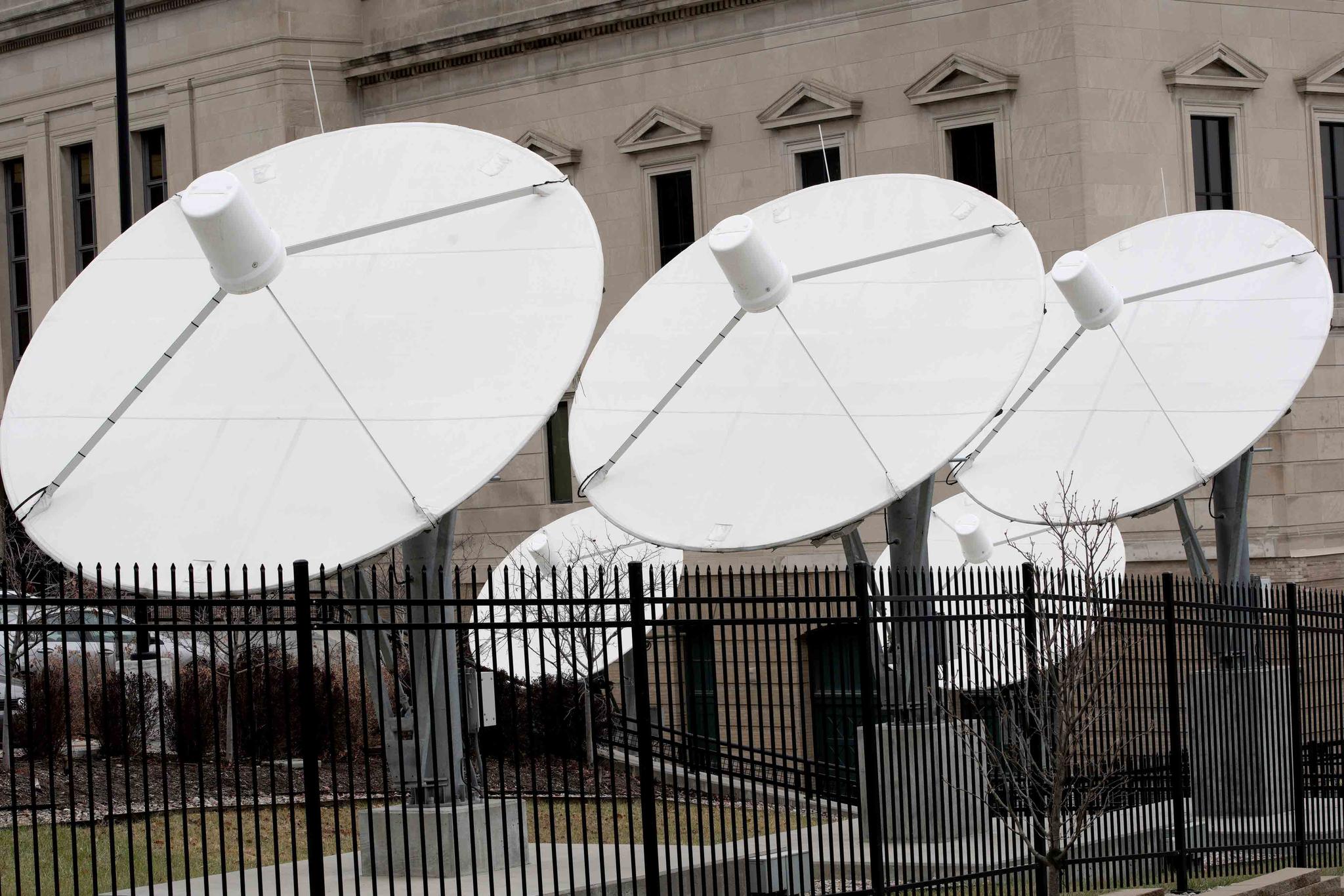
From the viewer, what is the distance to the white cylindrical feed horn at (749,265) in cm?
1914

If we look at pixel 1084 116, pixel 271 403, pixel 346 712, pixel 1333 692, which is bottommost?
pixel 1333 692

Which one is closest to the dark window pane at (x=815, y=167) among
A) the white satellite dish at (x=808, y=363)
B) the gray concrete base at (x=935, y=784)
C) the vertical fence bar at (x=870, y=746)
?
the white satellite dish at (x=808, y=363)

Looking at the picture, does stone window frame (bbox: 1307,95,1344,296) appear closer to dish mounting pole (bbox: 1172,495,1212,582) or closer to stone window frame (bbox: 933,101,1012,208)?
stone window frame (bbox: 933,101,1012,208)

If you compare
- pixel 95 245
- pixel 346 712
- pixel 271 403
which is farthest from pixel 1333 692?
pixel 95 245

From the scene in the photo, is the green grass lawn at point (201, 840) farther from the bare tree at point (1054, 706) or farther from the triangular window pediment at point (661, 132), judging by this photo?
the triangular window pediment at point (661, 132)

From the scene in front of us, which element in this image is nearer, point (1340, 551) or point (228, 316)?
point (228, 316)

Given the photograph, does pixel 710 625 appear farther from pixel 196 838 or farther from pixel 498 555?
pixel 498 555

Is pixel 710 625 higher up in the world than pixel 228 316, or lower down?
lower down

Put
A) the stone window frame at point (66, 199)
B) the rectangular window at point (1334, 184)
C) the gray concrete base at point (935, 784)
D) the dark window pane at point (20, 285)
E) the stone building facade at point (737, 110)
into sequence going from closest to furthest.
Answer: the gray concrete base at point (935, 784) < the stone building facade at point (737, 110) < the rectangular window at point (1334, 184) < the stone window frame at point (66, 199) < the dark window pane at point (20, 285)

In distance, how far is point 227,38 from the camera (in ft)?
163

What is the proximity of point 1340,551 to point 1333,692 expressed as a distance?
13.7m

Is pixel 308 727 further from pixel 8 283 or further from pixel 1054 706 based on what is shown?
pixel 8 283

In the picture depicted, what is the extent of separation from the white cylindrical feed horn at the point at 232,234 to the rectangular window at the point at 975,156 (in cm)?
2594

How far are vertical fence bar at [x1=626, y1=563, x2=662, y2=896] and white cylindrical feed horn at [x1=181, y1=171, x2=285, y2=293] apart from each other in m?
5.23
